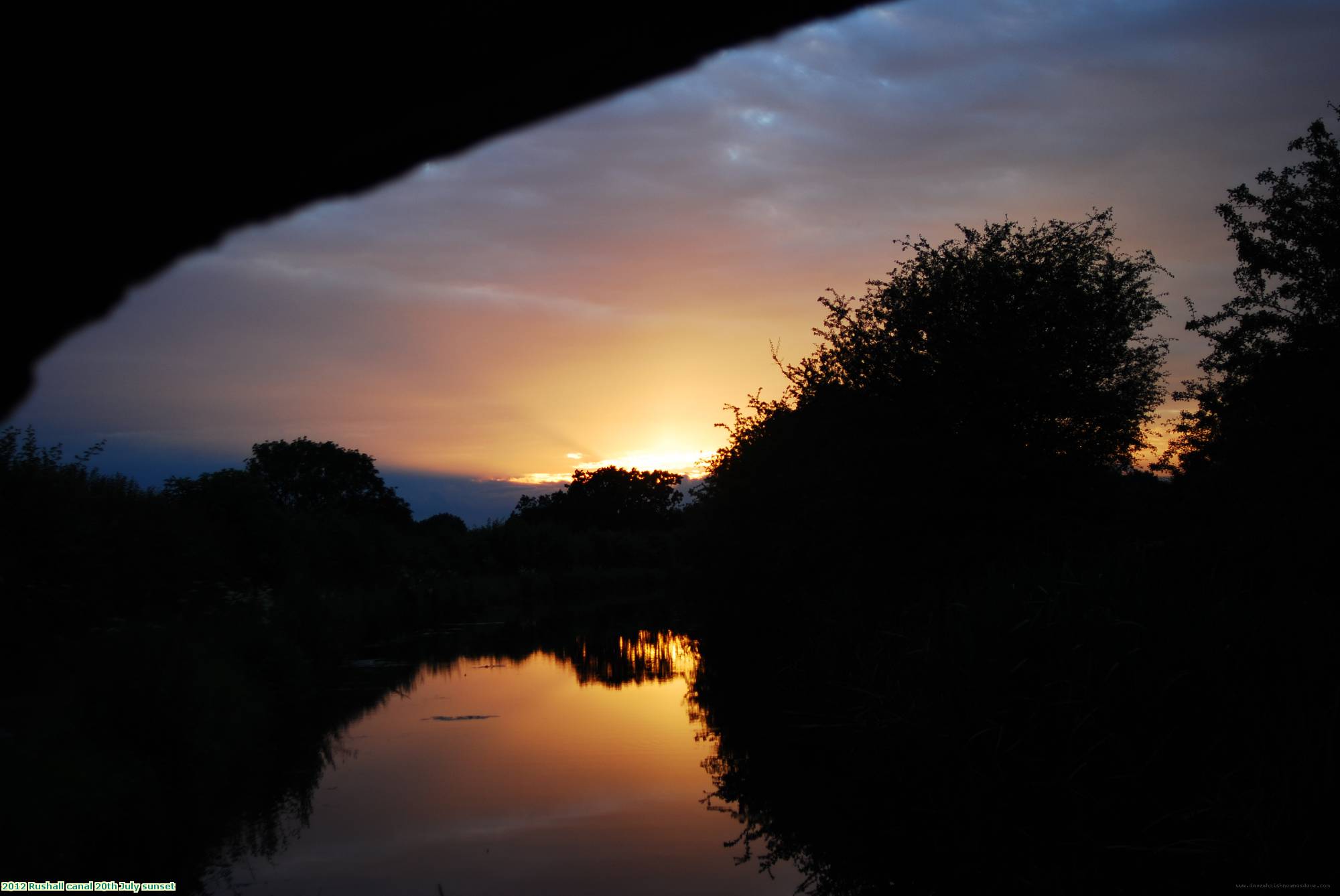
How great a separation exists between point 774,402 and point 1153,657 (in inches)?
507

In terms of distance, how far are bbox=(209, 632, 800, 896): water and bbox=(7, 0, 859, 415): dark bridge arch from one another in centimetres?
831

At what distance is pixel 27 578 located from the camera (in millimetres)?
12906

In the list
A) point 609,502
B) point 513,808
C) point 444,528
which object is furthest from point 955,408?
point 609,502

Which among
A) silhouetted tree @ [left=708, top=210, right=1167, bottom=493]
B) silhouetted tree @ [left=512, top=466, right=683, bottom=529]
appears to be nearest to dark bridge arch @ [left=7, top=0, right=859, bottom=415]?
silhouetted tree @ [left=708, top=210, right=1167, bottom=493]

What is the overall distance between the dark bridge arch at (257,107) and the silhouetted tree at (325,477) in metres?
65.4

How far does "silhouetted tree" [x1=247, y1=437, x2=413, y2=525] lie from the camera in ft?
215

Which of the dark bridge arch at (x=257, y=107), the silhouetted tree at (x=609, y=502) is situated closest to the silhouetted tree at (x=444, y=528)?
the silhouetted tree at (x=609, y=502)

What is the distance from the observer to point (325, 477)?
2638 inches

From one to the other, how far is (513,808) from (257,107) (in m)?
11.0

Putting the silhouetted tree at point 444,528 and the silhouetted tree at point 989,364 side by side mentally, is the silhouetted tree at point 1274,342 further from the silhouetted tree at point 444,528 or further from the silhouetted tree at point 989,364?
the silhouetted tree at point 444,528

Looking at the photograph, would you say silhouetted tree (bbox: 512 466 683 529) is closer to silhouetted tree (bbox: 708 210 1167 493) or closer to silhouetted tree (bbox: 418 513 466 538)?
silhouetted tree (bbox: 418 513 466 538)

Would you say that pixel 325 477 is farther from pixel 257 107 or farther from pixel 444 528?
pixel 257 107

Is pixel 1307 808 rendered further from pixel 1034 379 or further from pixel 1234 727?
pixel 1034 379

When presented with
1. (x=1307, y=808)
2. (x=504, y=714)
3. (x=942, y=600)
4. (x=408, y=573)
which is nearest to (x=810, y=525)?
(x=942, y=600)
